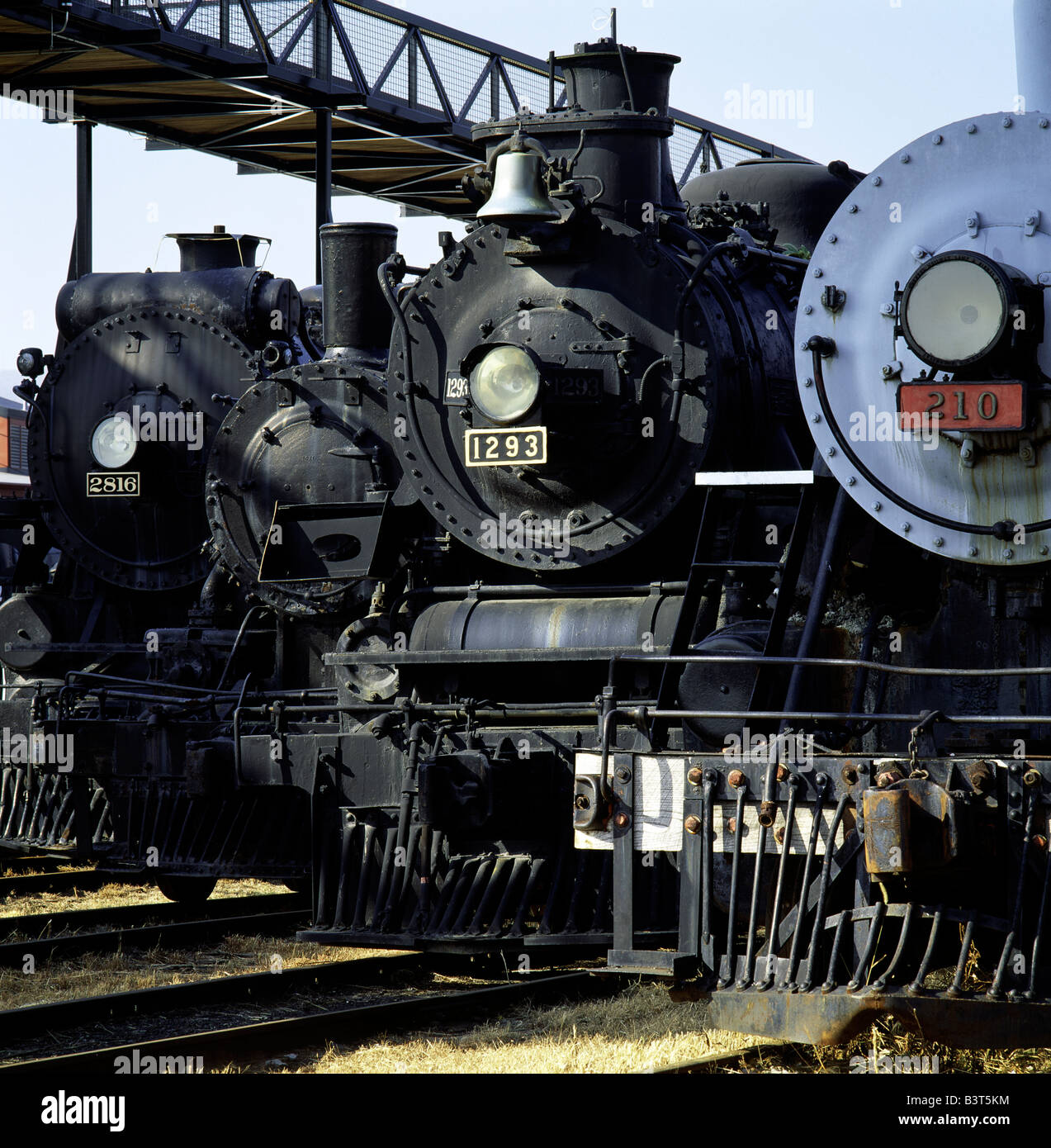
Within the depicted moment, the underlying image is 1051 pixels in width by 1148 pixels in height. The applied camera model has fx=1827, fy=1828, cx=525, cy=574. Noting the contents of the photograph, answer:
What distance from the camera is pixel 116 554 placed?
11766 mm

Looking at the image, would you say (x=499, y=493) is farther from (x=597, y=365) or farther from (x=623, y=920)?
(x=623, y=920)

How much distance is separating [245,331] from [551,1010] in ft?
19.3

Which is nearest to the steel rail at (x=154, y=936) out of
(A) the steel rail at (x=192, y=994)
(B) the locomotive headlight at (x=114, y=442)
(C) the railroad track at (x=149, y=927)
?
(C) the railroad track at (x=149, y=927)

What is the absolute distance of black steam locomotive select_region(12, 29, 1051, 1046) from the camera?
5586 mm

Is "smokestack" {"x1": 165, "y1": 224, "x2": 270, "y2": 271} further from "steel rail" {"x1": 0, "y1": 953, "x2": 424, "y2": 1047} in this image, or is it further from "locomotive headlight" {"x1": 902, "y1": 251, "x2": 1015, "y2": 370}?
"locomotive headlight" {"x1": 902, "y1": 251, "x2": 1015, "y2": 370}

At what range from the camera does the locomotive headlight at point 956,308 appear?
5.79 m

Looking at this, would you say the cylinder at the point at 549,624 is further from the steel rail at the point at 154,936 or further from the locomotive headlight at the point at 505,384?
the steel rail at the point at 154,936

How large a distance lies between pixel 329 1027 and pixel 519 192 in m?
3.66

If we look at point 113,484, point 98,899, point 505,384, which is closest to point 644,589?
point 505,384

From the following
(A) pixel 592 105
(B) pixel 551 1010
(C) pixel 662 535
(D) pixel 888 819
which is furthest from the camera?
(A) pixel 592 105

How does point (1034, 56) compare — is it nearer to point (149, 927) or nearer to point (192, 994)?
point (192, 994)

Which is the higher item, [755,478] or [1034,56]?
[1034,56]

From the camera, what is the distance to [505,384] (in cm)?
812
